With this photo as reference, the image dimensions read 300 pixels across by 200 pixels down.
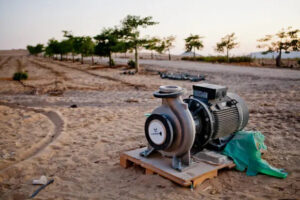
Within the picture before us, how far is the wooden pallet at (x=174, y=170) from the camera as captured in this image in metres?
2.80

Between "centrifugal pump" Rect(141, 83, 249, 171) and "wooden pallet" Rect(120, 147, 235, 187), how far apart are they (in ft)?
0.32

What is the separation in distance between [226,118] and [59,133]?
142 inches

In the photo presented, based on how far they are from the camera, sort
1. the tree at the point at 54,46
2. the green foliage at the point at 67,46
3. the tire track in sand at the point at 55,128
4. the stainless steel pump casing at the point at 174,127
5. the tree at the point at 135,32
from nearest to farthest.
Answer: the stainless steel pump casing at the point at 174,127 → the tire track in sand at the point at 55,128 → the tree at the point at 135,32 → the green foliage at the point at 67,46 → the tree at the point at 54,46

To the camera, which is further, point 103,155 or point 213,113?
point 103,155

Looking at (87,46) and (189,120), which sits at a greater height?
Answer: (87,46)

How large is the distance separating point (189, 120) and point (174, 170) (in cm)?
68

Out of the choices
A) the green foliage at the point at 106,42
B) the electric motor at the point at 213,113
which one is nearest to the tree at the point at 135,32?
the green foliage at the point at 106,42

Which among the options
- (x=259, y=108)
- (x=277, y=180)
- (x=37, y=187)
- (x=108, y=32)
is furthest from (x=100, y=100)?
(x=108, y=32)

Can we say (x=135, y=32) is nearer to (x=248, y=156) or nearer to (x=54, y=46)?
(x=248, y=156)

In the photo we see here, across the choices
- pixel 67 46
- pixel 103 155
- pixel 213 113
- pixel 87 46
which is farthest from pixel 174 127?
pixel 67 46

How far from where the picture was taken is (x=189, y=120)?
2771mm

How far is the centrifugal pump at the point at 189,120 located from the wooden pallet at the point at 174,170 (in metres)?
0.10

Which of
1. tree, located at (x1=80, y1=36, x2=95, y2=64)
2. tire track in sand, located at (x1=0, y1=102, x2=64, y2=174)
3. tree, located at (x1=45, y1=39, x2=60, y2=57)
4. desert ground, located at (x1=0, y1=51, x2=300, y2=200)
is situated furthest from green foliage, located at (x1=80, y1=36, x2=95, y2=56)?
desert ground, located at (x1=0, y1=51, x2=300, y2=200)

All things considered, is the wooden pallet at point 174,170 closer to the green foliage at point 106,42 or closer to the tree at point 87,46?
the green foliage at point 106,42
